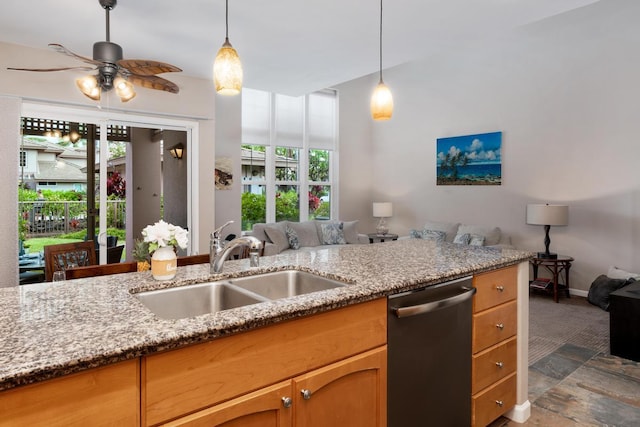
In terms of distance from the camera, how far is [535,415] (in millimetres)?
2438

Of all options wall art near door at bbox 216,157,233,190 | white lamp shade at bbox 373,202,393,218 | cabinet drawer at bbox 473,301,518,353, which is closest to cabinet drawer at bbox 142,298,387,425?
cabinet drawer at bbox 473,301,518,353

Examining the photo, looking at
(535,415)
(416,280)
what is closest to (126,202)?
(416,280)

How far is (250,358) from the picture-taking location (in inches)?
47.8

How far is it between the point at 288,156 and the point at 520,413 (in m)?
5.59

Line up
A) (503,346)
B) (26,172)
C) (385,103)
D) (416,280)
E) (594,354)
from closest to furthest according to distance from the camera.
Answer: (416,280) < (503,346) < (385,103) < (594,354) < (26,172)

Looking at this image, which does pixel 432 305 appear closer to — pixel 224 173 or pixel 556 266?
pixel 556 266

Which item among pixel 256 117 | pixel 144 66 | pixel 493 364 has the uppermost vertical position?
pixel 256 117

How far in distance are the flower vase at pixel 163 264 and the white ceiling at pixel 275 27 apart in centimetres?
212

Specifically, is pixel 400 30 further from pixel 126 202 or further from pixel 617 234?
pixel 617 234

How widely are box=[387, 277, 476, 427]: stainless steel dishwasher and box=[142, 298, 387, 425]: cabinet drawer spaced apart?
0.49 feet

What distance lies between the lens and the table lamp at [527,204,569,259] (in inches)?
195

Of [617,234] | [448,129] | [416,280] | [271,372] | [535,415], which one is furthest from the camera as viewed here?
[448,129]

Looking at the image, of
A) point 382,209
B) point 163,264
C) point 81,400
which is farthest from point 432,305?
point 382,209

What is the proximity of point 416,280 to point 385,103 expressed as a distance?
4.45 ft
